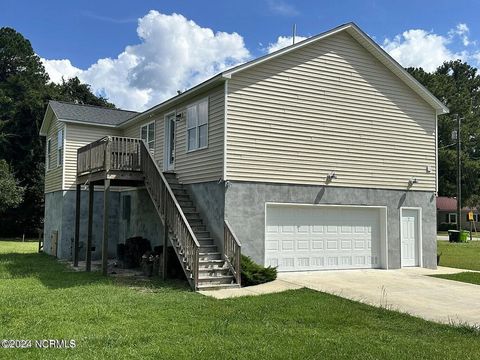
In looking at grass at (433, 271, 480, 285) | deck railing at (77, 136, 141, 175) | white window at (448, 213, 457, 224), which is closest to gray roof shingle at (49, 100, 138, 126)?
deck railing at (77, 136, 141, 175)

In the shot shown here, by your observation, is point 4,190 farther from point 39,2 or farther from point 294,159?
point 294,159

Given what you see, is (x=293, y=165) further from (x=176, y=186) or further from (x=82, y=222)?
(x=82, y=222)

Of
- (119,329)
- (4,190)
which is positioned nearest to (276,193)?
(119,329)

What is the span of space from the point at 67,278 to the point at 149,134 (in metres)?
6.77

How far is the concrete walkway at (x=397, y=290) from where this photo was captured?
29.8 ft

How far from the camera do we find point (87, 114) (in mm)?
21312

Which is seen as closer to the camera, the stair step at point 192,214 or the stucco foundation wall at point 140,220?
the stair step at point 192,214

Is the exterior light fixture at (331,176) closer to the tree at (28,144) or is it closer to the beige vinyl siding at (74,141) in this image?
the beige vinyl siding at (74,141)

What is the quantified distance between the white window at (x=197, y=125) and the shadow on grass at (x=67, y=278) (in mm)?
4093

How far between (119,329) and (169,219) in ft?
18.5

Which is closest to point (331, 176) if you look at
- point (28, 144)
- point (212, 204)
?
point (212, 204)

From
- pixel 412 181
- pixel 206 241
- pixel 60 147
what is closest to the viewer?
pixel 206 241

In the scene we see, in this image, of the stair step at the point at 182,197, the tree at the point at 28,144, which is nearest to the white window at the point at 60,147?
the stair step at the point at 182,197

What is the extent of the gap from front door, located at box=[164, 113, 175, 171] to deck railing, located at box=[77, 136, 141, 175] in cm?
182
